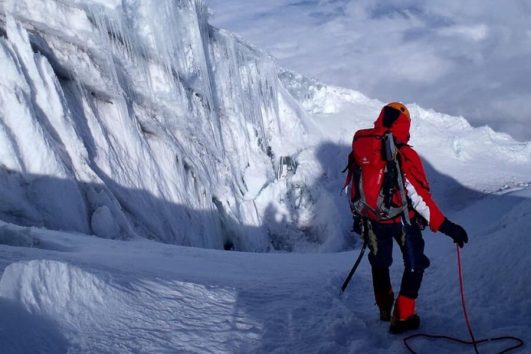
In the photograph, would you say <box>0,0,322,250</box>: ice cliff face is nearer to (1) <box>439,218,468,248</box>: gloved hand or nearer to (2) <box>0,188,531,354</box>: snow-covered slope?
(2) <box>0,188,531,354</box>: snow-covered slope

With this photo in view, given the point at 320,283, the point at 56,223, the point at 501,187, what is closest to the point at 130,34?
the point at 56,223

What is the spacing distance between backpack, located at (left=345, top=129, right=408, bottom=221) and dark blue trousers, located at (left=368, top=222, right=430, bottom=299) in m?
0.13

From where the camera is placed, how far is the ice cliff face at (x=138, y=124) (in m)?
10.7

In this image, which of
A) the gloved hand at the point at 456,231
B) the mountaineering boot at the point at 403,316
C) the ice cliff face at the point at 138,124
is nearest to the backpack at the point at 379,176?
the gloved hand at the point at 456,231

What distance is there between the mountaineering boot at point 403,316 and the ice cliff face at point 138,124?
8.71 m

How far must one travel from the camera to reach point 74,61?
43.3 ft

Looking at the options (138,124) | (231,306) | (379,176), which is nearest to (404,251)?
(379,176)

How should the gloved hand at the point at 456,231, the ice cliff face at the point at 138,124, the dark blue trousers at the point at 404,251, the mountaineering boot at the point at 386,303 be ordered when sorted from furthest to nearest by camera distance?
1. the ice cliff face at the point at 138,124
2. the mountaineering boot at the point at 386,303
3. the dark blue trousers at the point at 404,251
4. the gloved hand at the point at 456,231

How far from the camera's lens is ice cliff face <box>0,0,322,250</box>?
10719mm

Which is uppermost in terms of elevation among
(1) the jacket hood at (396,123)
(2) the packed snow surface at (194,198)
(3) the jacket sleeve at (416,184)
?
(1) the jacket hood at (396,123)

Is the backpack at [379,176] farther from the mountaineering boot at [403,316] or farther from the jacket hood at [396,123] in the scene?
the mountaineering boot at [403,316]

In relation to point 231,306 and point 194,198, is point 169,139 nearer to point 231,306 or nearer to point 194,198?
point 194,198

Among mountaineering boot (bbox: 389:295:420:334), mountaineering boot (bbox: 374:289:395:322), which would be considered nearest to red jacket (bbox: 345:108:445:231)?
mountaineering boot (bbox: 389:295:420:334)

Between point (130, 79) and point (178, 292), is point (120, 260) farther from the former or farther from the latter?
point (130, 79)
